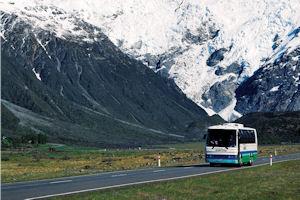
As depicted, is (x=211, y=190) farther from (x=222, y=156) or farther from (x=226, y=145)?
(x=222, y=156)

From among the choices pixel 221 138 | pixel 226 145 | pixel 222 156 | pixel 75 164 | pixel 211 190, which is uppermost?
pixel 221 138

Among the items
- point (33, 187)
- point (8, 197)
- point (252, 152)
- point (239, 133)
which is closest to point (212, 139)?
point (239, 133)

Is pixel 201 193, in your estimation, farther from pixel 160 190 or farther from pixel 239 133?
pixel 239 133

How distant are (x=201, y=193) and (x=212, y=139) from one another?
91.9 ft

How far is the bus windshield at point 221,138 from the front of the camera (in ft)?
200

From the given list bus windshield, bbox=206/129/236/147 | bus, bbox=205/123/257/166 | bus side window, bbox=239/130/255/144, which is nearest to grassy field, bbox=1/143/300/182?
bus, bbox=205/123/257/166

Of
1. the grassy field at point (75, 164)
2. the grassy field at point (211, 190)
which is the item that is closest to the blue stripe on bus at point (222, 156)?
the grassy field at point (75, 164)

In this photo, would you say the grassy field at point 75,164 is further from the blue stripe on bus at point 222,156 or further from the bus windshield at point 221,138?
the bus windshield at point 221,138

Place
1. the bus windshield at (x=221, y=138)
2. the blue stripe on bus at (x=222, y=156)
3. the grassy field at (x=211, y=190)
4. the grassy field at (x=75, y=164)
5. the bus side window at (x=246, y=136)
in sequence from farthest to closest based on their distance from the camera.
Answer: the bus side window at (x=246, y=136) → the bus windshield at (x=221, y=138) → the blue stripe on bus at (x=222, y=156) → the grassy field at (x=75, y=164) → the grassy field at (x=211, y=190)

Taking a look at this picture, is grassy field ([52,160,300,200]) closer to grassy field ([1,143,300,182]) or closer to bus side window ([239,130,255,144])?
grassy field ([1,143,300,182])

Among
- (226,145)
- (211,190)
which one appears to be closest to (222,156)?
(226,145)

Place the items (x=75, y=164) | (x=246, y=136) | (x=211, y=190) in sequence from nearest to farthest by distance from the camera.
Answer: (x=211, y=190)
(x=246, y=136)
(x=75, y=164)

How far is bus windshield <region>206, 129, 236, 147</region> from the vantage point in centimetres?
6097

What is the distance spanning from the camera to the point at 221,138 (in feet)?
201
